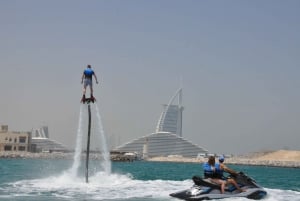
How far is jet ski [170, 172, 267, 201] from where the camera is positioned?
24750 mm

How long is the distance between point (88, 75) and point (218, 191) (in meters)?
10.3

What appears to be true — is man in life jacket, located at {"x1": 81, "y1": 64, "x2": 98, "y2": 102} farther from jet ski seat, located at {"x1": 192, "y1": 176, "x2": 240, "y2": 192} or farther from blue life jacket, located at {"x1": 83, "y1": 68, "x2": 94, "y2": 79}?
jet ski seat, located at {"x1": 192, "y1": 176, "x2": 240, "y2": 192}

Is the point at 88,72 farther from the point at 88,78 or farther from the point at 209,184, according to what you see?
the point at 209,184

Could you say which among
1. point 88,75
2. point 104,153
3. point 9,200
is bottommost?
point 9,200

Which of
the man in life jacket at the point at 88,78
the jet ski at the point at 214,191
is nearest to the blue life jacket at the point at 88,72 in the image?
the man in life jacket at the point at 88,78

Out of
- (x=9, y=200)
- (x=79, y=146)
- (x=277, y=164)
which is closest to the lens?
(x=9, y=200)

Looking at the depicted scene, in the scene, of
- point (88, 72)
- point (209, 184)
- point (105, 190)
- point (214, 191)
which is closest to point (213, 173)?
point (209, 184)

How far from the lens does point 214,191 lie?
24.9 metres

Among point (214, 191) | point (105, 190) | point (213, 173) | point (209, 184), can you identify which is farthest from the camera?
point (105, 190)

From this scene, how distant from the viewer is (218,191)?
984 inches

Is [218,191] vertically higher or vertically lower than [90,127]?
lower

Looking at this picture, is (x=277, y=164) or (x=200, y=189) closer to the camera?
(x=200, y=189)

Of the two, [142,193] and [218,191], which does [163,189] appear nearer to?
[142,193]

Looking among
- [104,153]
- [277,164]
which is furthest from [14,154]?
[104,153]
